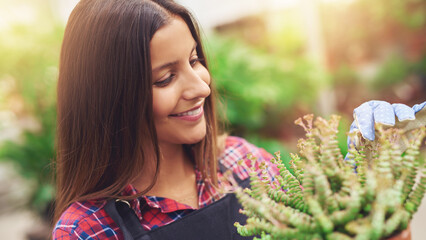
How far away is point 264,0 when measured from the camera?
22.0 feet

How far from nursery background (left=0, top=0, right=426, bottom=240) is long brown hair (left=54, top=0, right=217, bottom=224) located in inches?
28.8

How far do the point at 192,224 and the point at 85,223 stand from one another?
334 millimetres

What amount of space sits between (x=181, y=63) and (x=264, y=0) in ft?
19.5

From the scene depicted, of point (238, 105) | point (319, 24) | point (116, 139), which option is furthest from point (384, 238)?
point (319, 24)

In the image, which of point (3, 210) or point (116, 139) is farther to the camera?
point (3, 210)

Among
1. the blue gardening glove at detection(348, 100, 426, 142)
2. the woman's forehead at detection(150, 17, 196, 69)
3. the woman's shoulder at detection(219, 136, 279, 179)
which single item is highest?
the woman's forehead at detection(150, 17, 196, 69)

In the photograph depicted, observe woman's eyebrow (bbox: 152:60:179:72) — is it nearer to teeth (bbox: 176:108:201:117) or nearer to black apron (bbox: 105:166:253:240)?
teeth (bbox: 176:108:201:117)

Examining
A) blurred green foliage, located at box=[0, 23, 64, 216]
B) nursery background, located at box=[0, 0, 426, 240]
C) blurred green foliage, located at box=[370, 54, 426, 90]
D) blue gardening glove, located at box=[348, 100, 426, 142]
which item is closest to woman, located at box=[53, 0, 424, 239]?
blue gardening glove, located at box=[348, 100, 426, 142]

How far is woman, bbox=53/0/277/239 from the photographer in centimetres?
114

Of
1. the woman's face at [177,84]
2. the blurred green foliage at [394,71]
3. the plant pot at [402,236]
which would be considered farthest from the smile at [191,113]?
the blurred green foliage at [394,71]

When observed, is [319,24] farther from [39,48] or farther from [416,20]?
[39,48]

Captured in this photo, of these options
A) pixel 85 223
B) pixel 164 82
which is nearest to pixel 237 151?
pixel 164 82

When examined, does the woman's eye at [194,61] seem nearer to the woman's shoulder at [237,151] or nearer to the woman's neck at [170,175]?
the woman's neck at [170,175]

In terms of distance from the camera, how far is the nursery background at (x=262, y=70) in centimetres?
351
